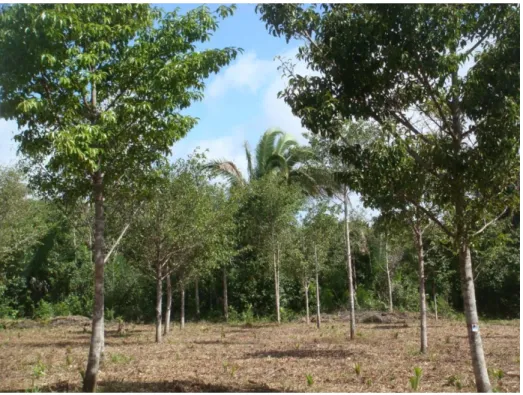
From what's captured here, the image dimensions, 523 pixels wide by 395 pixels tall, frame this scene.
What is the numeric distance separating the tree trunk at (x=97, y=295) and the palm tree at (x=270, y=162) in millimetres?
19136

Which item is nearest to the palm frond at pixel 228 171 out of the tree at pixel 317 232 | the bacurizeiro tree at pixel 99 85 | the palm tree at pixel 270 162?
the palm tree at pixel 270 162

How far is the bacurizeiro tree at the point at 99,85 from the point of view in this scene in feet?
24.7

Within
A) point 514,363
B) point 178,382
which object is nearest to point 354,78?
point 178,382

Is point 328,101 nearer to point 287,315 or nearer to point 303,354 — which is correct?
point 303,354

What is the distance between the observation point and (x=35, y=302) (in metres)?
31.9

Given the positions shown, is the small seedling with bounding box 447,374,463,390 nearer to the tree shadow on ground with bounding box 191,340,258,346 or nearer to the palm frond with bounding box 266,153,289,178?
the tree shadow on ground with bounding box 191,340,258,346

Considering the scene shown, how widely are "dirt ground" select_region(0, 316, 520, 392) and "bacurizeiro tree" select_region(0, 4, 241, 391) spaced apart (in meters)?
2.12

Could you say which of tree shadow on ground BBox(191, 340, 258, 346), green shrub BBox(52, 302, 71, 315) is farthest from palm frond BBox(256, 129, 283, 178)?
tree shadow on ground BBox(191, 340, 258, 346)

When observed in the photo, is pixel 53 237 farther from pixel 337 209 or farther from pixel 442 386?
pixel 442 386

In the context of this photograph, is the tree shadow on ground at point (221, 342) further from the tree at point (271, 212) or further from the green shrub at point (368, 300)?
the green shrub at point (368, 300)

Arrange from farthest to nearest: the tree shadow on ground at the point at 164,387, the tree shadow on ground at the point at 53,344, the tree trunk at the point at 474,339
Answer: the tree shadow on ground at the point at 53,344
the tree shadow on ground at the point at 164,387
the tree trunk at the point at 474,339

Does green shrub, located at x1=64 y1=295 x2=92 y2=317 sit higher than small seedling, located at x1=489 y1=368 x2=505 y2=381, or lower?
higher

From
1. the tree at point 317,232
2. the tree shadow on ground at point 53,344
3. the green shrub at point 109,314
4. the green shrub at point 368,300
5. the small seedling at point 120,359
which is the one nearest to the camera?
the small seedling at point 120,359

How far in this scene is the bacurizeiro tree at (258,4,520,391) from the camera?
6.70 m
